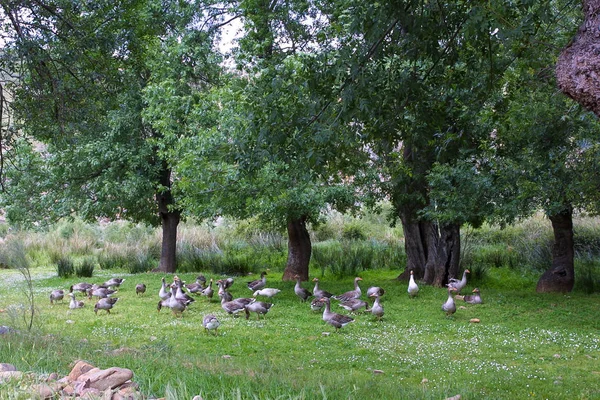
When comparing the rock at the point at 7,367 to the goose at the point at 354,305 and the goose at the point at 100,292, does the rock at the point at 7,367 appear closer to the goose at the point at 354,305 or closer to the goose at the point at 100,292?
the goose at the point at 354,305

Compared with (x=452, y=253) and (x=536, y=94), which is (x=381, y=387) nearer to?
(x=536, y=94)

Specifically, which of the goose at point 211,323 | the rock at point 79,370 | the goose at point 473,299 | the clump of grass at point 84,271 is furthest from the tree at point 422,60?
the clump of grass at point 84,271

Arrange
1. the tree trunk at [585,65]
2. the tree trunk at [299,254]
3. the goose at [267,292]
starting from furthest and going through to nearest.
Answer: the tree trunk at [299,254]
the goose at [267,292]
the tree trunk at [585,65]

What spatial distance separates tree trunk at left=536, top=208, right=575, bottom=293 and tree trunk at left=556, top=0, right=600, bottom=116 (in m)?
11.6

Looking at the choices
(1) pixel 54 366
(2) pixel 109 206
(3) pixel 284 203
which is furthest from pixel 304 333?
(2) pixel 109 206

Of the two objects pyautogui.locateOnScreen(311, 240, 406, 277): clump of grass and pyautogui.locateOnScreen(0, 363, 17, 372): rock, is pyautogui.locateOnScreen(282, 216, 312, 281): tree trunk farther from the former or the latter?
pyautogui.locateOnScreen(0, 363, 17, 372): rock

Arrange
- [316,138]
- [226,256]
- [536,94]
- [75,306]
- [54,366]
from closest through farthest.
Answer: [54,366], [316,138], [536,94], [75,306], [226,256]

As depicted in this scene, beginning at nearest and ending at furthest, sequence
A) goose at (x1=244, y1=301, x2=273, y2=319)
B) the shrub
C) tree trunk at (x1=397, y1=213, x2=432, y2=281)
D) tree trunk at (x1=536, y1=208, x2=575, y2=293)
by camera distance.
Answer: goose at (x1=244, y1=301, x2=273, y2=319)
tree trunk at (x1=536, y1=208, x2=575, y2=293)
tree trunk at (x1=397, y1=213, x2=432, y2=281)
the shrub

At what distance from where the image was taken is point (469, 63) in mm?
8852

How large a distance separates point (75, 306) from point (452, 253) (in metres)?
9.49

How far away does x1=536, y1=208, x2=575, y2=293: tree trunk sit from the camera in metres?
16.6

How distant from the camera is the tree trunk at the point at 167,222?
22125mm

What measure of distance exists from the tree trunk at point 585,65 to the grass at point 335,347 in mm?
2782

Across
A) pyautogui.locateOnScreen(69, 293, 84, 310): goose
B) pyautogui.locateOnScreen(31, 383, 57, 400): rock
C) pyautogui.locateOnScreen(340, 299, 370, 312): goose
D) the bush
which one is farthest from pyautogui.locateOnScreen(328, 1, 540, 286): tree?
the bush
